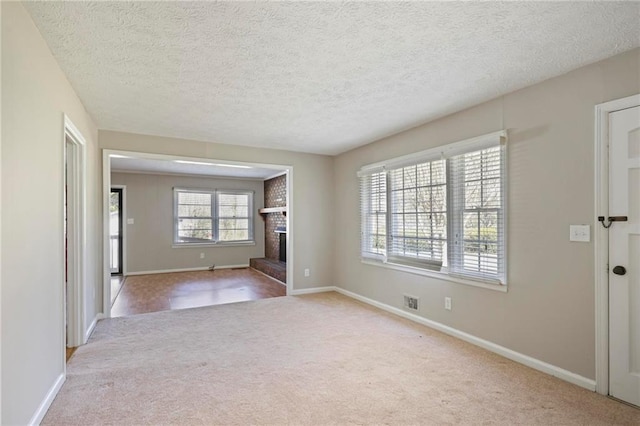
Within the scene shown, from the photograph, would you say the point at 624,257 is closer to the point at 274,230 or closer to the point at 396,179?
the point at 396,179

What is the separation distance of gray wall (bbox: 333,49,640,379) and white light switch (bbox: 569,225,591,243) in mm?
39

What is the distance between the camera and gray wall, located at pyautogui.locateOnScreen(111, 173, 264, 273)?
732 centimetres

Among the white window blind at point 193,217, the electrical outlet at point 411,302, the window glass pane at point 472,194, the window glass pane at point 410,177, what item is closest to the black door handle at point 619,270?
the window glass pane at point 472,194

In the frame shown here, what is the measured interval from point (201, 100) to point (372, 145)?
247 centimetres

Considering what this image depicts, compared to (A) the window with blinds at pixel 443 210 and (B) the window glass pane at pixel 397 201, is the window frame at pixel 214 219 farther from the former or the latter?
(B) the window glass pane at pixel 397 201

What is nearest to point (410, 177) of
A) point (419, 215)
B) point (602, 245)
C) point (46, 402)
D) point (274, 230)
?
point (419, 215)

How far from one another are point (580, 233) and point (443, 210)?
1.29m

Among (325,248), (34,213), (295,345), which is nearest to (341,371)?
(295,345)

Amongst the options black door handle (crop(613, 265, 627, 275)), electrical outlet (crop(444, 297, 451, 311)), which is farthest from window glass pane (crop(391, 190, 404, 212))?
black door handle (crop(613, 265, 627, 275))

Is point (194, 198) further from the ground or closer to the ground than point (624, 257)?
further from the ground

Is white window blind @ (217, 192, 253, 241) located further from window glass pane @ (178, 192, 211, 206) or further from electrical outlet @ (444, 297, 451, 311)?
electrical outlet @ (444, 297, 451, 311)

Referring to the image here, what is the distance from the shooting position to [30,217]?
6.17 ft

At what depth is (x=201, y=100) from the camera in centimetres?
310

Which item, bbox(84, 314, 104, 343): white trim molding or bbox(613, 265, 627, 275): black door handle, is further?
bbox(84, 314, 104, 343): white trim molding
